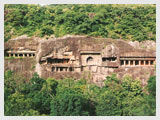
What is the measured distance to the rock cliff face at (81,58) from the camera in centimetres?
2938

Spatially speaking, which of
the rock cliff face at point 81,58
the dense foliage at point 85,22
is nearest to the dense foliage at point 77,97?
the rock cliff face at point 81,58

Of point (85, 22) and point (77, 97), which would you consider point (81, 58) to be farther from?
point (77, 97)

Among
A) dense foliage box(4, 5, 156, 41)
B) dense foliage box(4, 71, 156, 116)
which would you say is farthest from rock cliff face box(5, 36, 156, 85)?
dense foliage box(4, 5, 156, 41)

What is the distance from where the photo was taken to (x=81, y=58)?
31188 mm

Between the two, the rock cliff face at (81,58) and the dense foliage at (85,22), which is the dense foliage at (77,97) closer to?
the rock cliff face at (81,58)

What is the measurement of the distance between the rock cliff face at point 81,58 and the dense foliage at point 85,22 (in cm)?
348

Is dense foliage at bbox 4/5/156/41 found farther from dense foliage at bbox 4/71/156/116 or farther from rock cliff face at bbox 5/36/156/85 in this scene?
dense foliage at bbox 4/71/156/116

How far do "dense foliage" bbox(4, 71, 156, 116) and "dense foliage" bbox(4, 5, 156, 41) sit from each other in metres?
8.03

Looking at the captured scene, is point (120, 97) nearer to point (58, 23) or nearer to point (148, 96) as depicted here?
point (148, 96)

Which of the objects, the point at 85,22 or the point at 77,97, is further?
the point at 85,22

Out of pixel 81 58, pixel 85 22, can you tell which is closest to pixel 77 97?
pixel 81 58

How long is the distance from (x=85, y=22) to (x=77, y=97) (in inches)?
543

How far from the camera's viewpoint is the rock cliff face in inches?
1156

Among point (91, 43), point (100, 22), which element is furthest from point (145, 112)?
point (100, 22)
